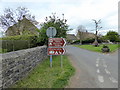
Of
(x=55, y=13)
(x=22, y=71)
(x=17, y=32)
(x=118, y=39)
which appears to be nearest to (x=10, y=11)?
(x=17, y=32)

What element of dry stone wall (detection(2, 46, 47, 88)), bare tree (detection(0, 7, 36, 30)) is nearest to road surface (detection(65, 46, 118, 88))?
dry stone wall (detection(2, 46, 47, 88))

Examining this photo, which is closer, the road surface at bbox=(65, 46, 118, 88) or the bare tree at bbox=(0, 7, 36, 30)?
the road surface at bbox=(65, 46, 118, 88)

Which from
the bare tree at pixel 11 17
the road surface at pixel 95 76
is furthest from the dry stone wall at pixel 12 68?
the bare tree at pixel 11 17

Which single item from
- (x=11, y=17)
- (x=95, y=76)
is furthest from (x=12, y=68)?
(x=11, y=17)

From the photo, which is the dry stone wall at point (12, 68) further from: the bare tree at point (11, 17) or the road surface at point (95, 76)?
the bare tree at point (11, 17)

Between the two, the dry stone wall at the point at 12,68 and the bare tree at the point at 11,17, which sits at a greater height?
the bare tree at the point at 11,17

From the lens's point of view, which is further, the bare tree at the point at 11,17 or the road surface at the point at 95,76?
the bare tree at the point at 11,17

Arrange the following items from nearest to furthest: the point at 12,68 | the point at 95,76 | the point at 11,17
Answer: the point at 12,68 → the point at 95,76 → the point at 11,17

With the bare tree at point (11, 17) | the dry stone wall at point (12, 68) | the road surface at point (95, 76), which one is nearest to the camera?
the dry stone wall at point (12, 68)

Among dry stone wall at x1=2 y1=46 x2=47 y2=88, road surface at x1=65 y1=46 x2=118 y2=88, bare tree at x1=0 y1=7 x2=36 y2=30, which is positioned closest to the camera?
dry stone wall at x1=2 y1=46 x2=47 y2=88

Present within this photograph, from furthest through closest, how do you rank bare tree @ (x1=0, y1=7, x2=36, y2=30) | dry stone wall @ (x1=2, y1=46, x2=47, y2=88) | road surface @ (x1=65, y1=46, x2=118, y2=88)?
bare tree @ (x1=0, y1=7, x2=36, y2=30) → road surface @ (x1=65, y1=46, x2=118, y2=88) → dry stone wall @ (x1=2, y1=46, x2=47, y2=88)

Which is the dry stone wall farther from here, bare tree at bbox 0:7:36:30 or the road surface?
bare tree at bbox 0:7:36:30

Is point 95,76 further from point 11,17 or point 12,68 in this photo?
point 11,17

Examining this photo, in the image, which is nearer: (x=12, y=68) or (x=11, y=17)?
(x=12, y=68)
